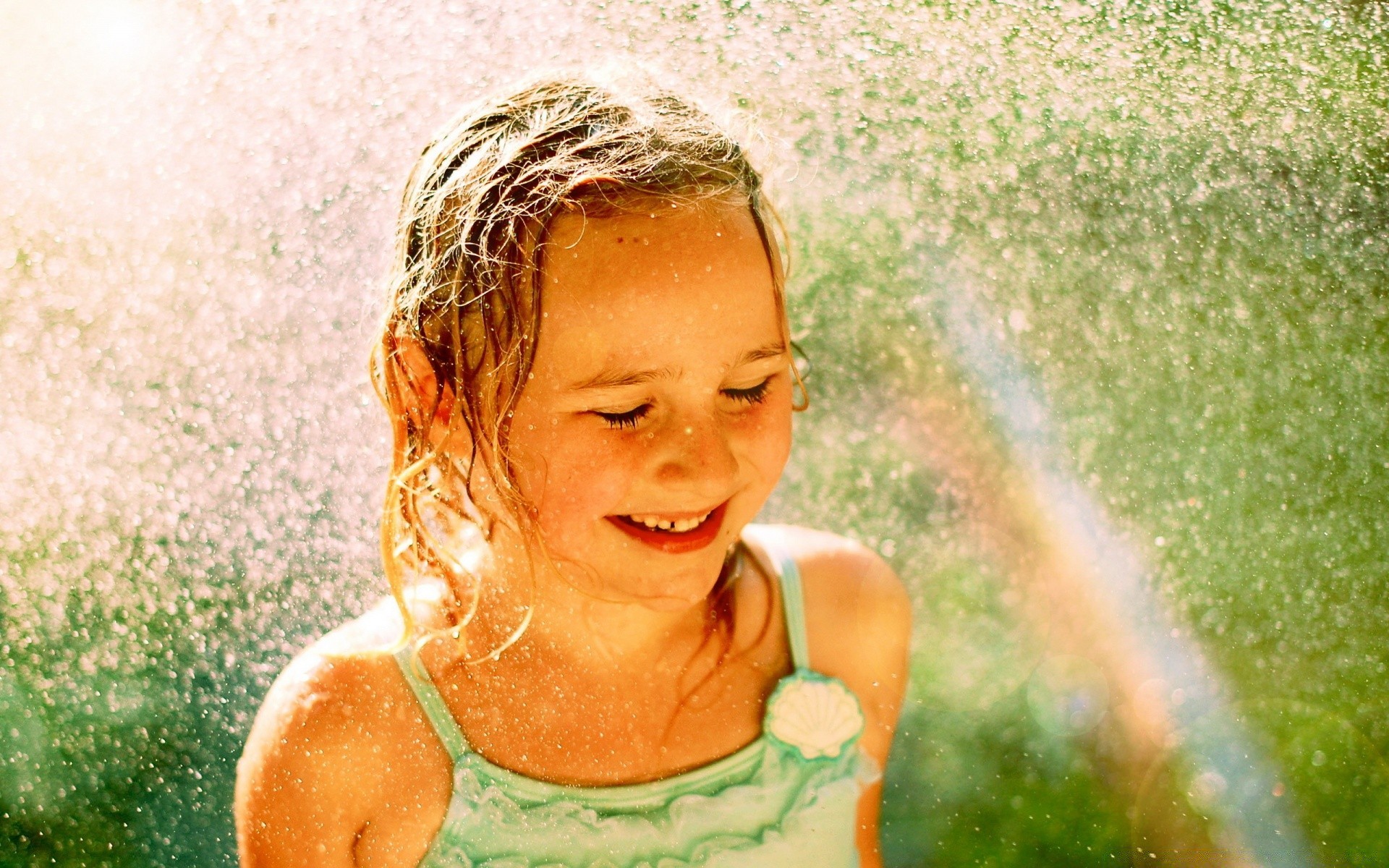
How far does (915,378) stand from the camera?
Answer: 2287 mm

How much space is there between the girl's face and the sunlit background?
54 cm

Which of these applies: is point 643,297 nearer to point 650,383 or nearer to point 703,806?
point 650,383

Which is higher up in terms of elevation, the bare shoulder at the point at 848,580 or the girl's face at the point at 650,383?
the girl's face at the point at 650,383

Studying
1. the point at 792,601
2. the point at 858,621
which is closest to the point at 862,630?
the point at 858,621

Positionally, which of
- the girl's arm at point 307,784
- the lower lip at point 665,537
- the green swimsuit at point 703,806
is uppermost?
the lower lip at point 665,537

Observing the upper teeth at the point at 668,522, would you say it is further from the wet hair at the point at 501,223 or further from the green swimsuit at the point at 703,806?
the green swimsuit at the point at 703,806

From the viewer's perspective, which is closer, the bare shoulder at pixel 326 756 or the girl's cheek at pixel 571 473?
the girl's cheek at pixel 571 473

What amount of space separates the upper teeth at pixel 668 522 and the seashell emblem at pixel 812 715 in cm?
35

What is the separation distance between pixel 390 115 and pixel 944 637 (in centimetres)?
138

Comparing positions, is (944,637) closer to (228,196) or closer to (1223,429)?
(1223,429)

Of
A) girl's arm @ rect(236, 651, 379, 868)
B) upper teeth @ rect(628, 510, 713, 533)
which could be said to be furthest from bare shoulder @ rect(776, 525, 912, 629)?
girl's arm @ rect(236, 651, 379, 868)

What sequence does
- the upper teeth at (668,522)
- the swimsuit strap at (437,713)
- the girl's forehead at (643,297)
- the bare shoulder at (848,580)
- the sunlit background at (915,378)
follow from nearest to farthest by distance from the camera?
1. the girl's forehead at (643,297)
2. the upper teeth at (668,522)
3. the swimsuit strap at (437,713)
4. the bare shoulder at (848,580)
5. the sunlit background at (915,378)

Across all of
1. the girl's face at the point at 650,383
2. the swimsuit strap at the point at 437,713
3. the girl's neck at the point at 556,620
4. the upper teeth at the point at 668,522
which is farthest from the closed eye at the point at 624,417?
the swimsuit strap at the point at 437,713

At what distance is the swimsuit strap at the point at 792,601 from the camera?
5.04 ft
